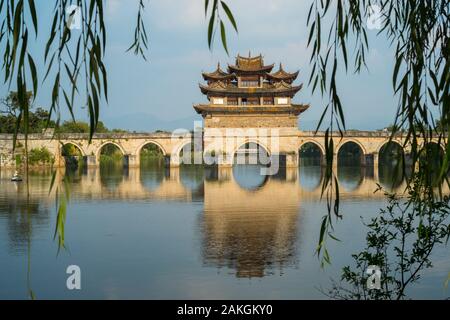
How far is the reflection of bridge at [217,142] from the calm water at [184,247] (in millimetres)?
17030

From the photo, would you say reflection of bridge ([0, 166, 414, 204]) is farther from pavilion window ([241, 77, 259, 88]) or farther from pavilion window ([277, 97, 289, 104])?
pavilion window ([241, 77, 259, 88])

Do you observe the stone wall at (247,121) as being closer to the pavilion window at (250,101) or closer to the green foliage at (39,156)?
the pavilion window at (250,101)

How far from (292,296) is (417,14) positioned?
6.24 meters

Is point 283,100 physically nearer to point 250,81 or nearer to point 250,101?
point 250,101

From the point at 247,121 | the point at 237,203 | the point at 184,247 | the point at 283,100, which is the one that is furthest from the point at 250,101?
the point at 184,247

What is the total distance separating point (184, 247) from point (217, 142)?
27.3m

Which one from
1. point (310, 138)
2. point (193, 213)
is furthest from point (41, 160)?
point (193, 213)

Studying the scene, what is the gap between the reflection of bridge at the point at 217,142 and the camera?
1527 inches

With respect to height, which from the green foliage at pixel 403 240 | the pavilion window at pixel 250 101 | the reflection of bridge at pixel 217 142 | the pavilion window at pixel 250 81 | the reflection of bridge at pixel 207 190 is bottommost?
the reflection of bridge at pixel 207 190

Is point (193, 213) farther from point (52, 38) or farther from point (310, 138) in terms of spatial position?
point (310, 138)

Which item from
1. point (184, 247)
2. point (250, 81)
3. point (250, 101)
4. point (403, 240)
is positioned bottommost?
point (184, 247)

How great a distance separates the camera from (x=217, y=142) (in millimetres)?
38750

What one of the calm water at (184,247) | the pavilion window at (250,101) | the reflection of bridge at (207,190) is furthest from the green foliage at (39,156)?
the calm water at (184,247)

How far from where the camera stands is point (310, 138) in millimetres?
39969
